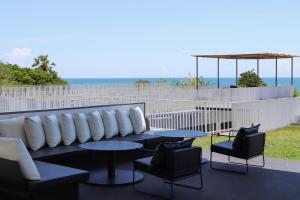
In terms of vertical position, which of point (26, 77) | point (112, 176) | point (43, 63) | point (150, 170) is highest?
point (43, 63)

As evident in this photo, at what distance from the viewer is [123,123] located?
25.4 ft

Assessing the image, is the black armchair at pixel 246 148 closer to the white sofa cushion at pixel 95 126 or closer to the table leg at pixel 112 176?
the table leg at pixel 112 176

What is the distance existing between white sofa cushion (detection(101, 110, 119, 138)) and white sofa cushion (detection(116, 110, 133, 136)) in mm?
108

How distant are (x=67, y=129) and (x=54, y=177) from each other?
220 centimetres

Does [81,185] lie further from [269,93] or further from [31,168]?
[269,93]

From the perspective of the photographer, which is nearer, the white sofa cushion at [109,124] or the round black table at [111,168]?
the round black table at [111,168]

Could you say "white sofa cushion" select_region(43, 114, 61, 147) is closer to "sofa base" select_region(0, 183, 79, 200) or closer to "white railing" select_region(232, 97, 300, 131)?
"sofa base" select_region(0, 183, 79, 200)

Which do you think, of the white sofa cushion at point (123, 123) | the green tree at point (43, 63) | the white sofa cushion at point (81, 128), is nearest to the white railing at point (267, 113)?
the white sofa cushion at point (123, 123)

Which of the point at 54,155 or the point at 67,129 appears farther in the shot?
the point at 67,129

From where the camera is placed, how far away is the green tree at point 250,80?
21920mm

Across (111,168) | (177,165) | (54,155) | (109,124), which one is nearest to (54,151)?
(54,155)

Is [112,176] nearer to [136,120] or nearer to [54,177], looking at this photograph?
[54,177]

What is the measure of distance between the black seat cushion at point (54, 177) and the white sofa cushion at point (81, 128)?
6.14 feet

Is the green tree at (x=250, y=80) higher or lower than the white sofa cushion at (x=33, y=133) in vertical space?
higher
